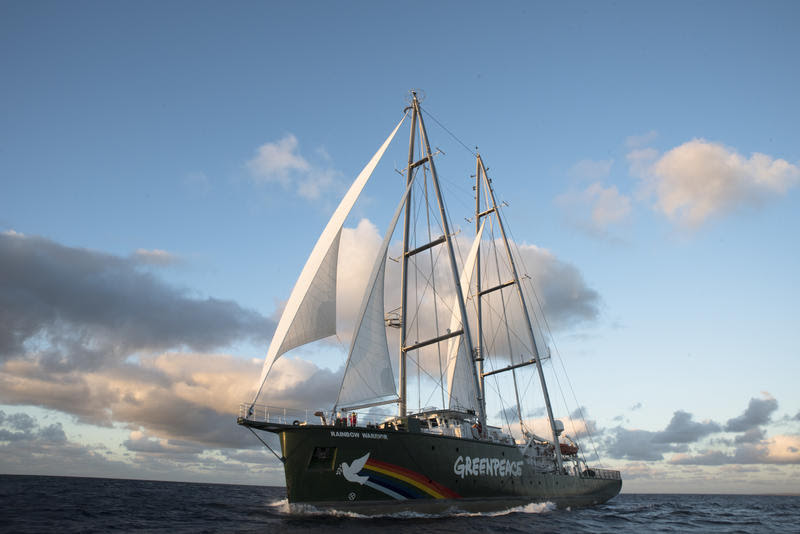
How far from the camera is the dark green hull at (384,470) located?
20156 mm

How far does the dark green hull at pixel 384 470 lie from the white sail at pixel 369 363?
2.75 m

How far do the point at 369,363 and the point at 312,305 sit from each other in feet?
15.1

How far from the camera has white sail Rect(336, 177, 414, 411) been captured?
23688 mm

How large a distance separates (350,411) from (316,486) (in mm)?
4185

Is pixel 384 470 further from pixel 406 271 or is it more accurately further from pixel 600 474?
pixel 600 474

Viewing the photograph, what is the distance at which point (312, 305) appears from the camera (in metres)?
21.6

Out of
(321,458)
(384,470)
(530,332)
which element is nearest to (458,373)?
(530,332)

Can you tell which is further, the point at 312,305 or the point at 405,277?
the point at 405,277

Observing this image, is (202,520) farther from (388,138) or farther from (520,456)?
(388,138)

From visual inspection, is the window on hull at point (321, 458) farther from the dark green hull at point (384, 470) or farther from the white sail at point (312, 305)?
the white sail at point (312, 305)

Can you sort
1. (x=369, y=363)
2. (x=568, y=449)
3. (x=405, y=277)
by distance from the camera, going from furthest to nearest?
1. (x=568, y=449)
2. (x=405, y=277)
3. (x=369, y=363)

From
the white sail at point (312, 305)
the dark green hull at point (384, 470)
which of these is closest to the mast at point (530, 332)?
the dark green hull at point (384, 470)

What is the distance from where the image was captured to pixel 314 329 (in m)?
21.3

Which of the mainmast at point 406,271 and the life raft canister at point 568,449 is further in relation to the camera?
the life raft canister at point 568,449
